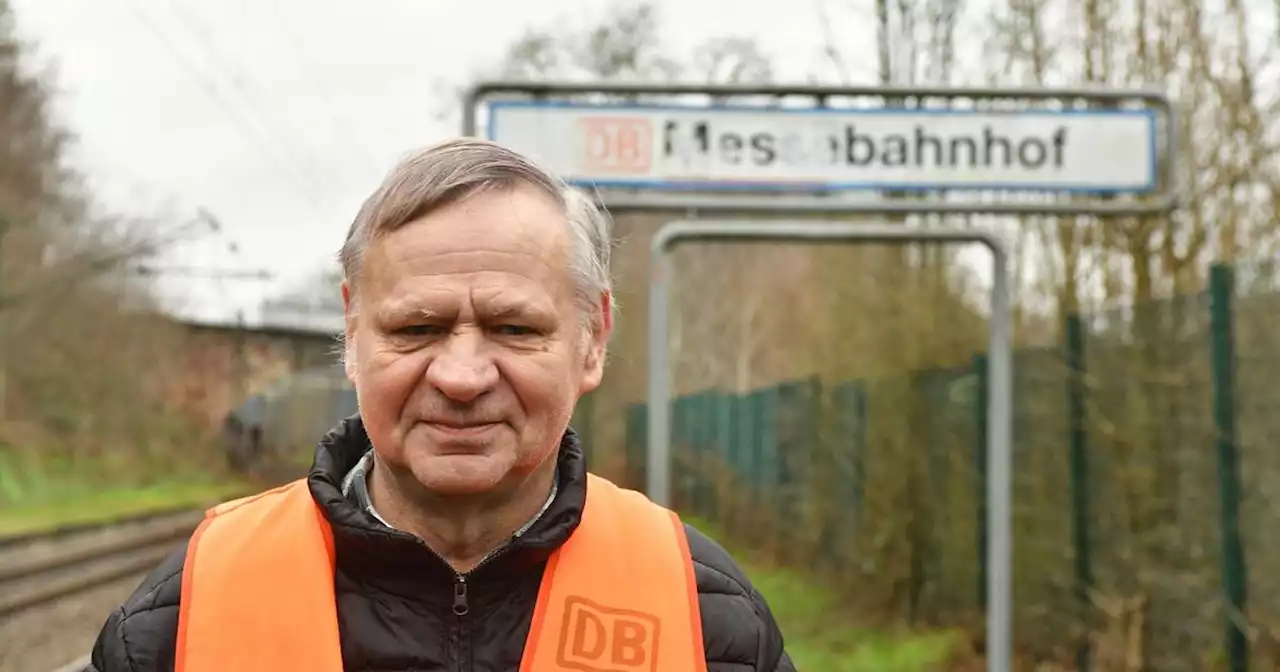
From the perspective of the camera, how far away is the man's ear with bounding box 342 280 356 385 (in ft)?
5.30

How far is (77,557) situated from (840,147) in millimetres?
11659

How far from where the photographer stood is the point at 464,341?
1.52 metres

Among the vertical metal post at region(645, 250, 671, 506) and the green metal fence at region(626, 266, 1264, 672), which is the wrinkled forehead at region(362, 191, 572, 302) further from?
the green metal fence at region(626, 266, 1264, 672)

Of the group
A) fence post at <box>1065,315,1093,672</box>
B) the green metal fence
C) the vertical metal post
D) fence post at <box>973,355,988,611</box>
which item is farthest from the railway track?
fence post at <box>1065,315,1093,672</box>

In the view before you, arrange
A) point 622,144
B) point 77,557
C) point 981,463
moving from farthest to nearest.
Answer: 1. point 77,557
2. point 981,463
3. point 622,144

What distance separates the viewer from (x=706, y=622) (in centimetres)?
168

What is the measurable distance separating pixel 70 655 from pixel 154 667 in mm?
7468

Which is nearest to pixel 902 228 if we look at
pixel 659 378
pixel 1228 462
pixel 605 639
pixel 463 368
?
pixel 659 378

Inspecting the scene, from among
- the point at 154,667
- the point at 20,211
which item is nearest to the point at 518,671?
the point at 154,667

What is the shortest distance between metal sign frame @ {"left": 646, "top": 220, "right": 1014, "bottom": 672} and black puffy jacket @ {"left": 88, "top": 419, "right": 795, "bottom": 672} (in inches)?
113

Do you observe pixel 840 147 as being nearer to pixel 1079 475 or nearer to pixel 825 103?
pixel 825 103

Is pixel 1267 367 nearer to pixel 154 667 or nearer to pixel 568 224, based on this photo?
pixel 568 224

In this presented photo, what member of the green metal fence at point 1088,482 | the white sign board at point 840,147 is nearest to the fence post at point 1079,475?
the green metal fence at point 1088,482

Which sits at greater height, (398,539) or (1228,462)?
(398,539)
